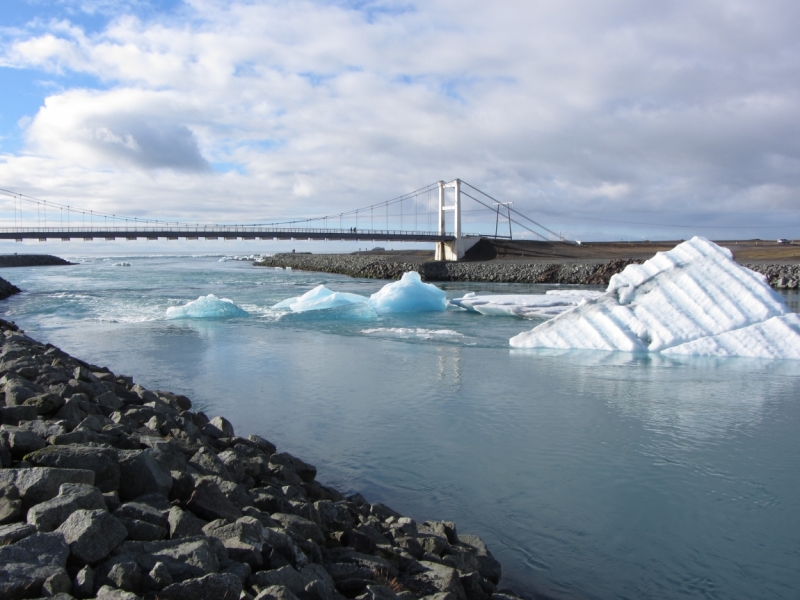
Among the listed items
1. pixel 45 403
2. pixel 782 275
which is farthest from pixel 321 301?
pixel 782 275

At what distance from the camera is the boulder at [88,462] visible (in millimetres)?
2750

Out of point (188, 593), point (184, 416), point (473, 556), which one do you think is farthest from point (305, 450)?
point (188, 593)

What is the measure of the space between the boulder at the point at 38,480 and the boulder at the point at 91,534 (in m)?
0.30

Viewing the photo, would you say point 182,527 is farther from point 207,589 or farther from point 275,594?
point 275,594

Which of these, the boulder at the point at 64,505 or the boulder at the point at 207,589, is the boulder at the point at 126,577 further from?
the boulder at the point at 64,505

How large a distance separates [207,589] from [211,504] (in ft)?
2.80

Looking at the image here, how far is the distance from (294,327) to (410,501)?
982 centimetres

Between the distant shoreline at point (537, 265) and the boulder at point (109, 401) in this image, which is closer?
the boulder at point (109, 401)

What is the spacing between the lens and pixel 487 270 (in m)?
35.2

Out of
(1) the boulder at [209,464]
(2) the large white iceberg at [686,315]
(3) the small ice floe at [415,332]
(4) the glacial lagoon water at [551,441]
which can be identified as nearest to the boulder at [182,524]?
(1) the boulder at [209,464]

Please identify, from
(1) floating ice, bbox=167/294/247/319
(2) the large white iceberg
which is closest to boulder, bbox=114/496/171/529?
(2) the large white iceberg

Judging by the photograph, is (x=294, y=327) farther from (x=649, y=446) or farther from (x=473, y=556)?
(x=473, y=556)

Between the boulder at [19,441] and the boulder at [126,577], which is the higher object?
the boulder at [19,441]

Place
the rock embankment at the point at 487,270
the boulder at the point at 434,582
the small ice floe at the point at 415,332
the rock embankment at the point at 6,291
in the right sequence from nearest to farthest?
the boulder at the point at 434,582 → the small ice floe at the point at 415,332 → the rock embankment at the point at 6,291 → the rock embankment at the point at 487,270
